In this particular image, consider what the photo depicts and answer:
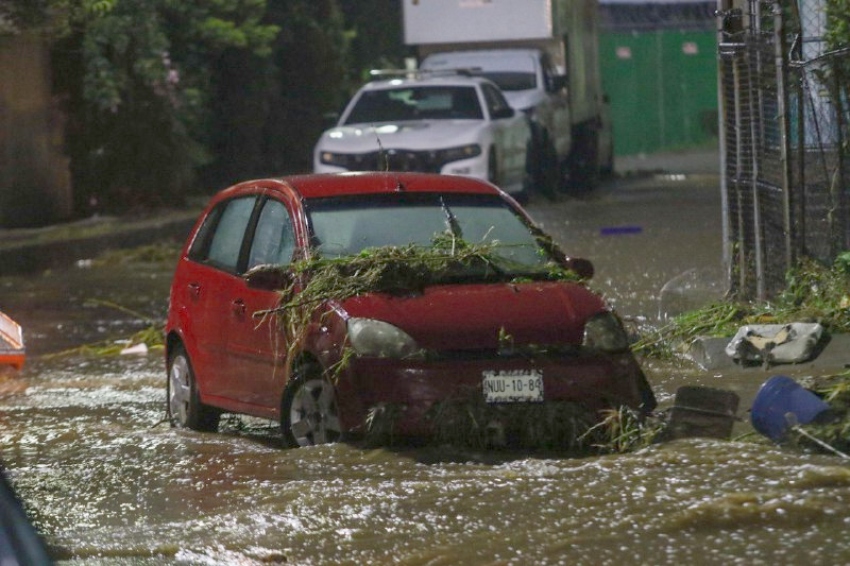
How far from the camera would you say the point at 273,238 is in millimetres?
8984

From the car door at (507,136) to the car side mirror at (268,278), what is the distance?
13.5m

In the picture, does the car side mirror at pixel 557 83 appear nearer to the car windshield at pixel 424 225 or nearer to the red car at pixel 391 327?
the red car at pixel 391 327

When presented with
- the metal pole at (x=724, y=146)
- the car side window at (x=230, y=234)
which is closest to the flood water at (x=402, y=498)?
the car side window at (x=230, y=234)

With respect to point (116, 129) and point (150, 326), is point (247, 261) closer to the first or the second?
point (150, 326)

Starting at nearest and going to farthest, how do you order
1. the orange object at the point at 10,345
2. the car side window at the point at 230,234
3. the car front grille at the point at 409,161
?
the orange object at the point at 10,345, the car side window at the point at 230,234, the car front grille at the point at 409,161

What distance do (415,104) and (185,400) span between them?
1332cm

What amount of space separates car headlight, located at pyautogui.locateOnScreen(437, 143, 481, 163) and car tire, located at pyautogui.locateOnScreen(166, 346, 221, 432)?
37.7 ft

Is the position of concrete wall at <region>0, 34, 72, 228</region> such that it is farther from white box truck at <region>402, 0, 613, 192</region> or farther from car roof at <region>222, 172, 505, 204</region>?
car roof at <region>222, 172, 505, 204</region>

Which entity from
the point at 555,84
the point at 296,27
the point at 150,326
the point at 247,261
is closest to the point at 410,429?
the point at 247,261

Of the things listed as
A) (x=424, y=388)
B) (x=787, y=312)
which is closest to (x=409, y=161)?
(x=787, y=312)

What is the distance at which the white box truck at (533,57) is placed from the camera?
1001 inches

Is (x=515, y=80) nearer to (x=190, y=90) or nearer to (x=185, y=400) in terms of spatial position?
(x=190, y=90)

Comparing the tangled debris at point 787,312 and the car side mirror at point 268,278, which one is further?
the tangled debris at point 787,312

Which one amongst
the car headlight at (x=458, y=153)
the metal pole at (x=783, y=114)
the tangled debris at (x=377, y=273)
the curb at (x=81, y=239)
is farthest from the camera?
the car headlight at (x=458, y=153)
